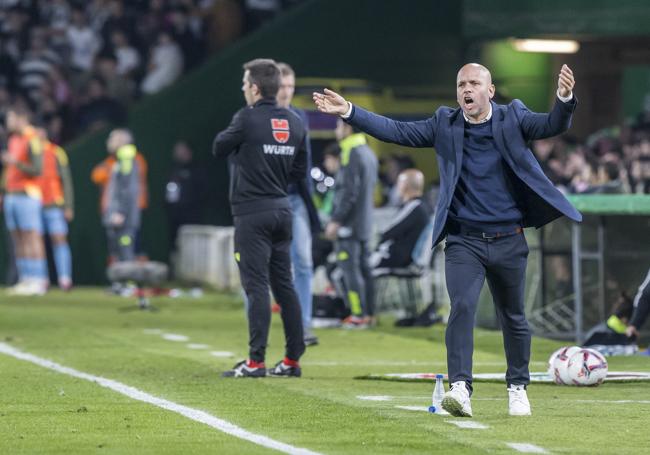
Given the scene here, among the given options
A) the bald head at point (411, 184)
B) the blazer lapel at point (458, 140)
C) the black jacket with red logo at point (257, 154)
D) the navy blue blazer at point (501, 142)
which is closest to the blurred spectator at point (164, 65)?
the bald head at point (411, 184)

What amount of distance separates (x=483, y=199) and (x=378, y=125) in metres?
0.72

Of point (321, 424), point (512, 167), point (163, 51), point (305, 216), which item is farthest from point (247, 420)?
point (163, 51)

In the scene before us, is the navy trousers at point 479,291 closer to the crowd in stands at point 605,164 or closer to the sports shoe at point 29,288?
the crowd in stands at point 605,164

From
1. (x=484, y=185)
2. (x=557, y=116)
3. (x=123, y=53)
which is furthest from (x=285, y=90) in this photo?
(x=123, y=53)

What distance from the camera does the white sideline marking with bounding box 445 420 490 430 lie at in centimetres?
938

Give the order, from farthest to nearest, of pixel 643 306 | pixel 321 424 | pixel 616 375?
pixel 643 306
pixel 616 375
pixel 321 424

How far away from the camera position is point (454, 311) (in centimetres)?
990

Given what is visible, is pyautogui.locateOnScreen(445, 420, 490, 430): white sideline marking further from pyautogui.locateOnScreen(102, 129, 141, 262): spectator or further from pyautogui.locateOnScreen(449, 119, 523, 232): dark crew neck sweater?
pyautogui.locateOnScreen(102, 129, 141, 262): spectator

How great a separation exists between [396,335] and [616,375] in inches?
191

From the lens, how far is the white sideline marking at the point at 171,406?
28.3 feet

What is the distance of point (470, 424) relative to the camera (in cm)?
952

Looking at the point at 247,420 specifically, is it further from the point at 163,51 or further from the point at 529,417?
the point at 163,51

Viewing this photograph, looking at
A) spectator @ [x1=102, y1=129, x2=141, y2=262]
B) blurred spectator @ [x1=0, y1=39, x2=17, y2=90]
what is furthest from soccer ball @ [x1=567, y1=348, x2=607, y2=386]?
blurred spectator @ [x1=0, y1=39, x2=17, y2=90]

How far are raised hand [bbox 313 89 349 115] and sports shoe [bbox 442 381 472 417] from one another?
164 cm
